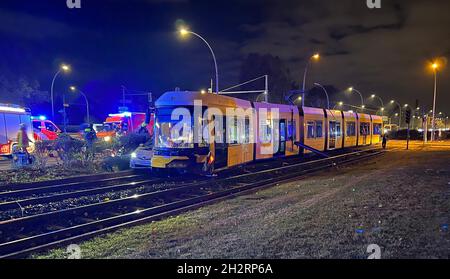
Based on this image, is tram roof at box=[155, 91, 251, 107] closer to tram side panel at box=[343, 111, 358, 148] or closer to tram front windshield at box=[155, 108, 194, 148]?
tram front windshield at box=[155, 108, 194, 148]

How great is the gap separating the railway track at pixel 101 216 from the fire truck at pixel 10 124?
42.7 feet

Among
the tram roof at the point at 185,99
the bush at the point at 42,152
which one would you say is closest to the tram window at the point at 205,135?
the tram roof at the point at 185,99

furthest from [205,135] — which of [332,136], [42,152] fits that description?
[332,136]

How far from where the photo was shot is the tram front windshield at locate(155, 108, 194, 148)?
42.1 feet

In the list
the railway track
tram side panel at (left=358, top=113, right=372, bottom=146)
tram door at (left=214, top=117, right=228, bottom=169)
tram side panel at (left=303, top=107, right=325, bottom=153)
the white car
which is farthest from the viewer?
tram side panel at (left=358, top=113, right=372, bottom=146)

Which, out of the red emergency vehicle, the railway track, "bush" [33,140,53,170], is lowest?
the railway track

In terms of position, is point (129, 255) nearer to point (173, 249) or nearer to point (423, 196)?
point (173, 249)

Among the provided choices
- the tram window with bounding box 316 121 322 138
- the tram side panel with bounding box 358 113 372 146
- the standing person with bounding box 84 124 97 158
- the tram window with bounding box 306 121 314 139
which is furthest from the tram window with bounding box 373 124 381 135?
the standing person with bounding box 84 124 97 158

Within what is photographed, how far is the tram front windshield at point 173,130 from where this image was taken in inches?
505

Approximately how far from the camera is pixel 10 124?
2038cm

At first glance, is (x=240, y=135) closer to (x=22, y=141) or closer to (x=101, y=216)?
(x=101, y=216)

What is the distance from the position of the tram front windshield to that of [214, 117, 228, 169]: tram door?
3.71 ft
